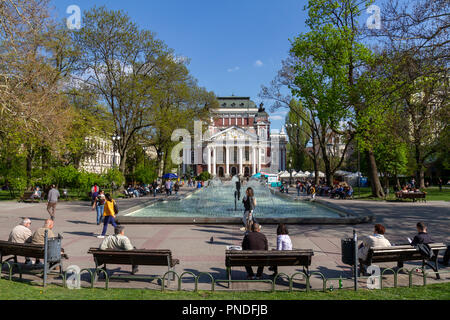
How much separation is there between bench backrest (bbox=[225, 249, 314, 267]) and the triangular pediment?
90842 millimetres

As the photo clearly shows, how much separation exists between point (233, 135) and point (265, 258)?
91142 mm

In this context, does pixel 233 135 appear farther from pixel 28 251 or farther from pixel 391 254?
pixel 28 251

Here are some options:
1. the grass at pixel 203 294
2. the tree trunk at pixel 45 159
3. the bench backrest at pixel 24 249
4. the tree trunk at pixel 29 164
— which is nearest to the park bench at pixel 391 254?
the grass at pixel 203 294

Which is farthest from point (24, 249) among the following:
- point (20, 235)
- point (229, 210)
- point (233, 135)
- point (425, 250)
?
point (233, 135)

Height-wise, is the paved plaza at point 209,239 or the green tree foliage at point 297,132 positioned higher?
the green tree foliage at point 297,132

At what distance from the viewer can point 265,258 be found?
21.5ft

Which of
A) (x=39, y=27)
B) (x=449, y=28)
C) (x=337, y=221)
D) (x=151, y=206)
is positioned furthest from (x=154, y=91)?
(x=449, y=28)

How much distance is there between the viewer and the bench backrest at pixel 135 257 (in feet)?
21.6

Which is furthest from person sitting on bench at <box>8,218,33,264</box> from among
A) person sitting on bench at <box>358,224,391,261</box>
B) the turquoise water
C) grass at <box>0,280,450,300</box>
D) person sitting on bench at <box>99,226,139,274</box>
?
the turquoise water

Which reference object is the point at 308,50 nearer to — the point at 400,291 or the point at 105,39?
the point at 105,39

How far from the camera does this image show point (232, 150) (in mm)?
98875

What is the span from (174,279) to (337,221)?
9263mm

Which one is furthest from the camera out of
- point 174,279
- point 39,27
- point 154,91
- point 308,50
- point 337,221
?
point 154,91

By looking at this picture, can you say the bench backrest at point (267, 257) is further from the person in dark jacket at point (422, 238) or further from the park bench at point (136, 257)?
the person in dark jacket at point (422, 238)
